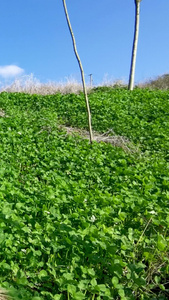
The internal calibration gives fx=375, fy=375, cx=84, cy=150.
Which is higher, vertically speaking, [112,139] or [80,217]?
[112,139]

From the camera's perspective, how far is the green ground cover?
273cm

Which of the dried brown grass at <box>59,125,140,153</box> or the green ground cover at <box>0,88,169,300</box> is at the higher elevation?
the dried brown grass at <box>59,125,140,153</box>

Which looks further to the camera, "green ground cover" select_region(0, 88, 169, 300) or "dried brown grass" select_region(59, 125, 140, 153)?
"dried brown grass" select_region(59, 125, 140, 153)

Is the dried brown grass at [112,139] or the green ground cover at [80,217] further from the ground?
the dried brown grass at [112,139]

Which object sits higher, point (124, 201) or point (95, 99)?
point (95, 99)

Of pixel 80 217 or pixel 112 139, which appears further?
pixel 112 139

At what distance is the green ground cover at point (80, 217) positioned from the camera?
2.73 metres

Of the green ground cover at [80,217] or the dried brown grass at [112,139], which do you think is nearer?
the green ground cover at [80,217]

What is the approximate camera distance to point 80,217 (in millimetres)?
3549

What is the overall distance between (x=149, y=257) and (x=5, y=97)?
9.64 meters

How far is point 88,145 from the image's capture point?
710cm

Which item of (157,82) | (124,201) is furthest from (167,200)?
(157,82)

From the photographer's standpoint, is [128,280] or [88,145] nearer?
[128,280]

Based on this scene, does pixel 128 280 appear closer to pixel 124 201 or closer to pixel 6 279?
pixel 6 279
